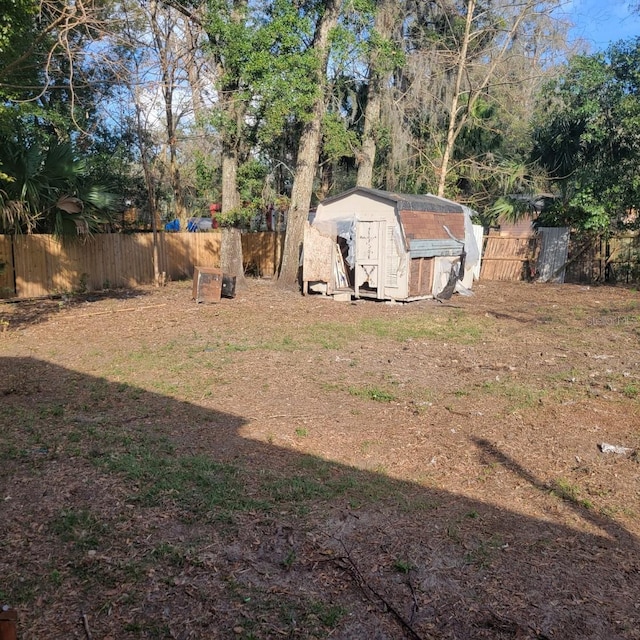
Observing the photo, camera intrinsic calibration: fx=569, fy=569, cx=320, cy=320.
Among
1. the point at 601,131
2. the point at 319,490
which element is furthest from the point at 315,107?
the point at 319,490

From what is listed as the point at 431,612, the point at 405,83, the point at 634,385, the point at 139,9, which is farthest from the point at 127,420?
the point at 405,83

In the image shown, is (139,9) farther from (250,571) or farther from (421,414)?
(250,571)

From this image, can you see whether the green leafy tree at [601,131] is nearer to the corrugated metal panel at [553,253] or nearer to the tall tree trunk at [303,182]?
the corrugated metal panel at [553,253]

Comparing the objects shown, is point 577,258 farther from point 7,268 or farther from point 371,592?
point 371,592

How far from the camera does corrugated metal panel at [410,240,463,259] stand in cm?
1286

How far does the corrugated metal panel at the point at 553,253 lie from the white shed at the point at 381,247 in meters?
4.98

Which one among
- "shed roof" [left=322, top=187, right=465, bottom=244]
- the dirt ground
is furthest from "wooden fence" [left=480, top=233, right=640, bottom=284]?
the dirt ground

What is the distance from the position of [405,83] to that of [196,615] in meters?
20.5

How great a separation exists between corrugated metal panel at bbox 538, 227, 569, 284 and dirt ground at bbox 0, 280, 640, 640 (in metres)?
9.79

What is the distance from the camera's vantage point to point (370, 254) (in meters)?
13.3

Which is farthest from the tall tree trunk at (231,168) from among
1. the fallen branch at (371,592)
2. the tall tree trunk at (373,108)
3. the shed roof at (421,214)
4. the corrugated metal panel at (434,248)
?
the fallen branch at (371,592)

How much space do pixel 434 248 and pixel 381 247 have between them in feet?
4.49

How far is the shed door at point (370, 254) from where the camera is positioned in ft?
42.9

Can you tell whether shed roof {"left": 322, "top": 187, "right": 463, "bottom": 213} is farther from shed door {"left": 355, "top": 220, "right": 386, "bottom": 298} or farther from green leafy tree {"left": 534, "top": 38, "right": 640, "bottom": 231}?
green leafy tree {"left": 534, "top": 38, "right": 640, "bottom": 231}
